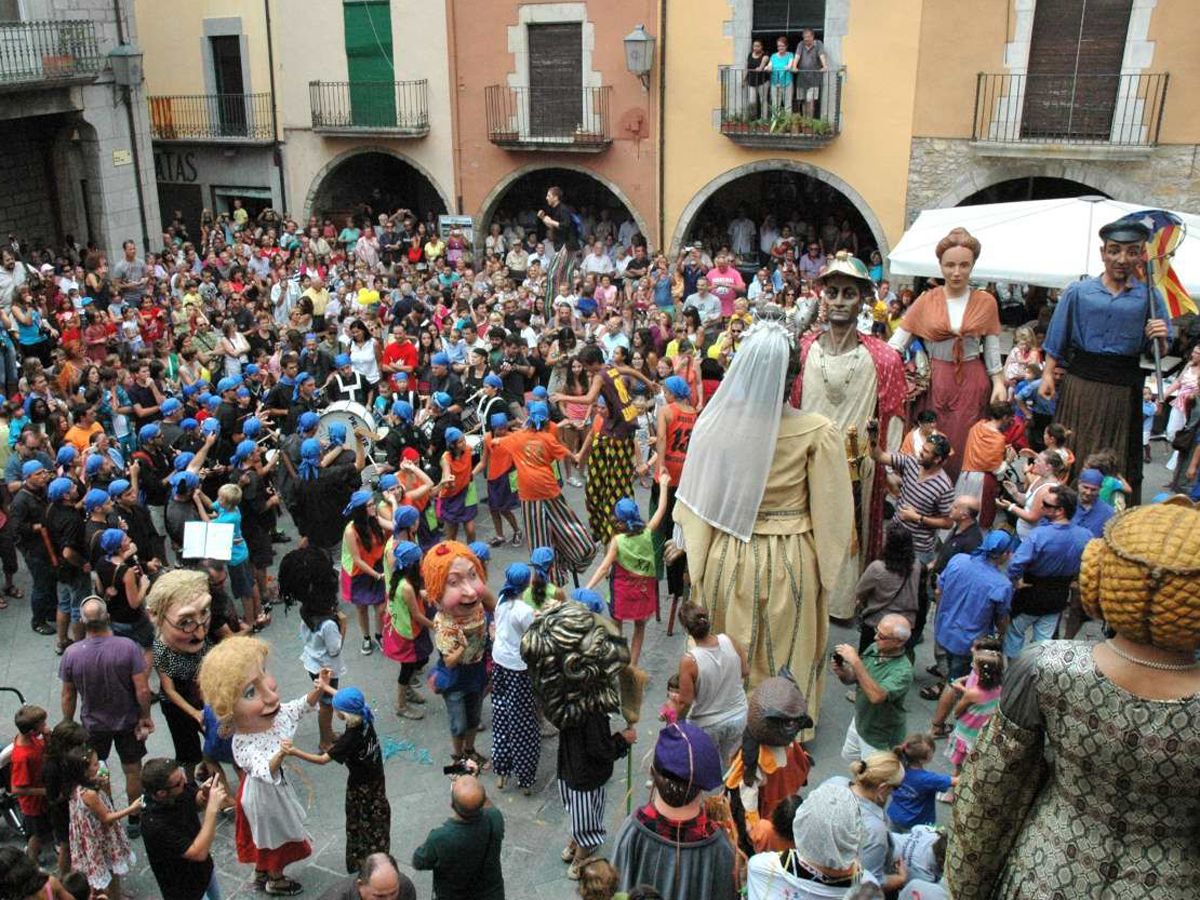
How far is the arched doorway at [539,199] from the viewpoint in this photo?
2062cm

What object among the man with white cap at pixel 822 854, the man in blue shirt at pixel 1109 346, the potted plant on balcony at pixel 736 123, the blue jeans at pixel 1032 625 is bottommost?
the blue jeans at pixel 1032 625

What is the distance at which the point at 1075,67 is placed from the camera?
49.9 ft

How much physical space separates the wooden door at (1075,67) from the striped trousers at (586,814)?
44.2ft

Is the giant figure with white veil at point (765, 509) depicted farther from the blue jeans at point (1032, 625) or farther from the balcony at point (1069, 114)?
the balcony at point (1069, 114)

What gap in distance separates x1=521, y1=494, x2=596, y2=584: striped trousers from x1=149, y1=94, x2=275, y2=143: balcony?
16672mm

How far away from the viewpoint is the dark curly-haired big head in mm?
4664

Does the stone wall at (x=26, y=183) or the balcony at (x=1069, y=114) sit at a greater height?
the balcony at (x=1069, y=114)

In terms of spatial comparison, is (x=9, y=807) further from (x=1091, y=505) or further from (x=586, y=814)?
(x=1091, y=505)

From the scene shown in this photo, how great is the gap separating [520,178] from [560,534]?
13.8m

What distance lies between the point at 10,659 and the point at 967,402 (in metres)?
7.27

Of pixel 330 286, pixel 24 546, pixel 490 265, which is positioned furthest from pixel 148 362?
pixel 490 265

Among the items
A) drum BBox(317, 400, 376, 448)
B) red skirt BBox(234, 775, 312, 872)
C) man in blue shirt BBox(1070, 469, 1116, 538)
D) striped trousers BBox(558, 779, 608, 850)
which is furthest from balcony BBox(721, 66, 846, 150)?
red skirt BBox(234, 775, 312, 872)

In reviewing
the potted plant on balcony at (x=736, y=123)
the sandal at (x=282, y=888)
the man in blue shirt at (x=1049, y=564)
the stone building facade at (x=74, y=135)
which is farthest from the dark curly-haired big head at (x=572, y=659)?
the stone building facade at (x=74, y=135)

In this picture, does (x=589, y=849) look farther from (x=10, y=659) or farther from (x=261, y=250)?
(x=261, y=250)
